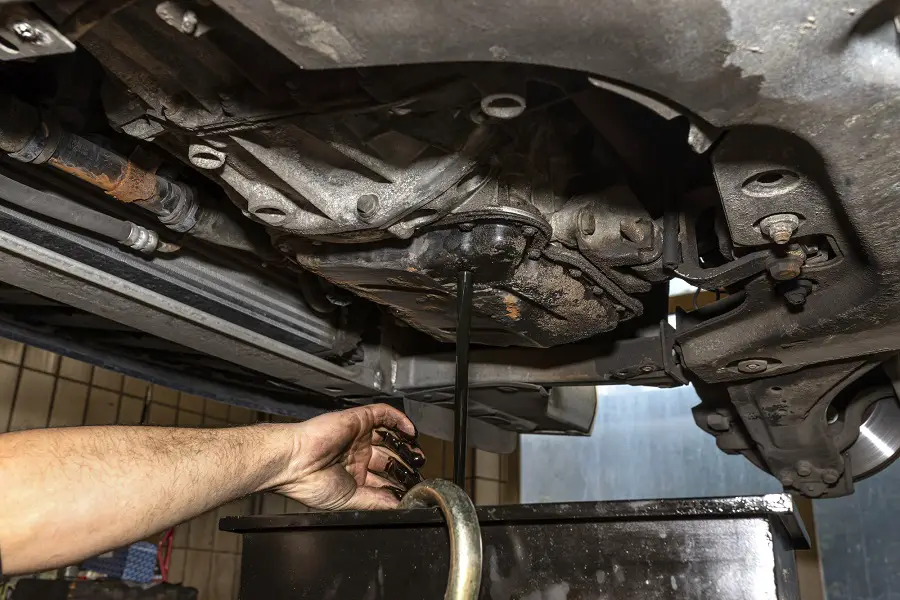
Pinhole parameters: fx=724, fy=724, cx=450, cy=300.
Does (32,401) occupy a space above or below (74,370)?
below

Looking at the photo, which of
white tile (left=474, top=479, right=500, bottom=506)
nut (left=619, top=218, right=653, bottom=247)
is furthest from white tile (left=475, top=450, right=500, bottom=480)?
nut (left=619, top=218, right=653, bottom=247)

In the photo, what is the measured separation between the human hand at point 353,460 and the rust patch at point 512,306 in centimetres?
24

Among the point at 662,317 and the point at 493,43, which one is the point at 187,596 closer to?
the point at 662,317

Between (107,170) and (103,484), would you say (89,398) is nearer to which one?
(107,170)

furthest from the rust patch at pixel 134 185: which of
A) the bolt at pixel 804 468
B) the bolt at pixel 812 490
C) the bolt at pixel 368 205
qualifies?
the bolt at pixel 812 490

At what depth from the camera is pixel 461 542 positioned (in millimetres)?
604

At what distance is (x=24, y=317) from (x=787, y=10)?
1.42 meters

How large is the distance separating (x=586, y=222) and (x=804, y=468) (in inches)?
38.4

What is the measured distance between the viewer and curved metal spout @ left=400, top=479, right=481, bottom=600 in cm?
58

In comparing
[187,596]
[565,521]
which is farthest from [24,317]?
[187,596]

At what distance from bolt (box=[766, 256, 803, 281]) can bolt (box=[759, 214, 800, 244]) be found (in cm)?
12

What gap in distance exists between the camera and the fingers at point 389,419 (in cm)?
110

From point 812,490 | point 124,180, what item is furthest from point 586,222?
point 812,490

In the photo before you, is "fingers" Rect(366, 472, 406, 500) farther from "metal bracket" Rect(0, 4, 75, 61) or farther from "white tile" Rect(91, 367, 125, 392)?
"white tile" Rect(91, 367, 125, 392)
